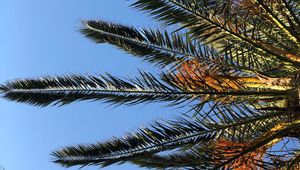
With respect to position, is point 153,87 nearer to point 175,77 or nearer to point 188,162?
point 175,77

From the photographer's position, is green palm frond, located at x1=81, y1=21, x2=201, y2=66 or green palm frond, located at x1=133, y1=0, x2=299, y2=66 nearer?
green palm frond, located at x1=133, y1=0, x2=299, y2=66

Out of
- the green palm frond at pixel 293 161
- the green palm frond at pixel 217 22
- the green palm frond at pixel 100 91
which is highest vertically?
the green palm frond at pixel 217 22

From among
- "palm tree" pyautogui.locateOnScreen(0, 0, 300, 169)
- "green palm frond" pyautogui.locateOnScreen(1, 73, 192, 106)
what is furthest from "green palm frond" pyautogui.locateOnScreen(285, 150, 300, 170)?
"green palm frond" pyautogui.locateOnScreen(1, 73, 192, 106)

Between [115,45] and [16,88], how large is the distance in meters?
1.96

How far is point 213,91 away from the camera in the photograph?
21.6 feet

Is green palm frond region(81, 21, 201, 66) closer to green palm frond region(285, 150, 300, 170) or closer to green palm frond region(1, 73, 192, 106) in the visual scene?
green palm frond region(1, 73, 192, 106)

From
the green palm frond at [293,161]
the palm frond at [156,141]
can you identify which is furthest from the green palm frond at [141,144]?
the green palm frond at [293,161]

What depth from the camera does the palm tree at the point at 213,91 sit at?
647cm

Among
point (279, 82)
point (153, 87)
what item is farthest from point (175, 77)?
point (279, 82)

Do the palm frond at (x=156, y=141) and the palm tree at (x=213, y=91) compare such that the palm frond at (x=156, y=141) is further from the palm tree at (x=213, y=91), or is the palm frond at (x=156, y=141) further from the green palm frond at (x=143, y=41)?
the green palm frond at (x=143, y=41)

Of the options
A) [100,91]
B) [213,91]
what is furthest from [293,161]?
[100,91]

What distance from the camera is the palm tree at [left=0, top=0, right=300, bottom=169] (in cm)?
647

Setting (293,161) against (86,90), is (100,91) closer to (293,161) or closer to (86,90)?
(86,90)

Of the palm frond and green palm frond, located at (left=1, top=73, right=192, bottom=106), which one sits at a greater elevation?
green palm frond, located at (left=1, top=73, right=192, bottom=106)
